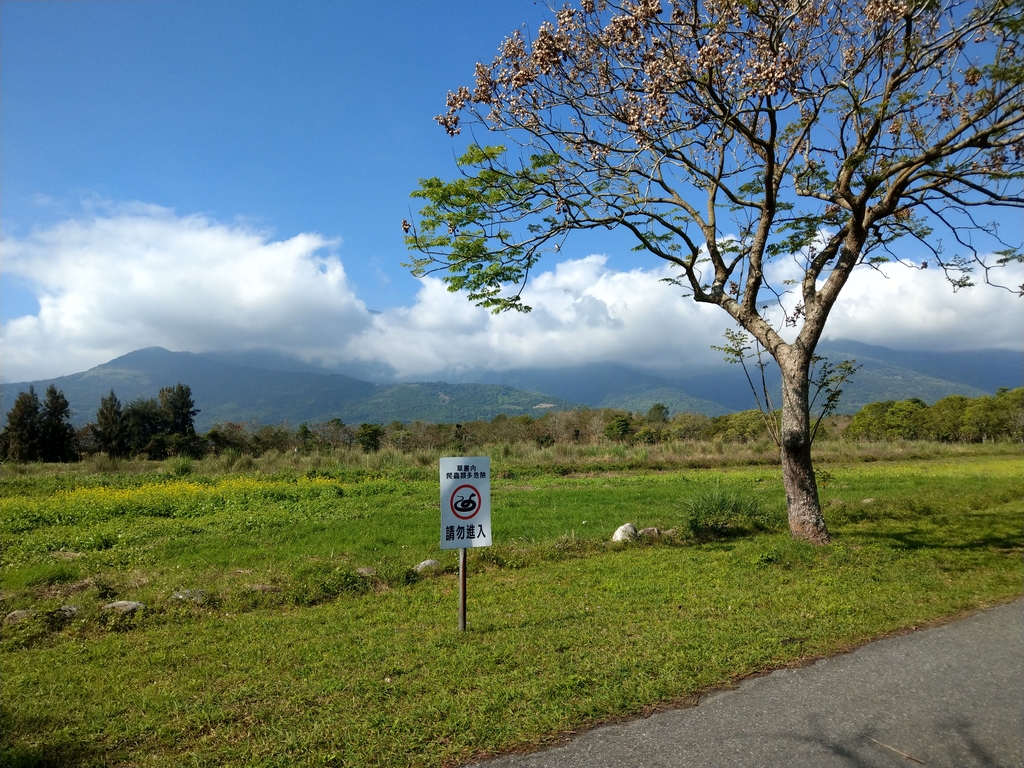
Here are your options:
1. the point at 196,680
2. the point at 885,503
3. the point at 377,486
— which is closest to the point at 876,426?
the point at 885,503

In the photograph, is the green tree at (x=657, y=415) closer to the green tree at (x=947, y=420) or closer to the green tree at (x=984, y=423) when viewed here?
the green tree at (x=947, y=420)

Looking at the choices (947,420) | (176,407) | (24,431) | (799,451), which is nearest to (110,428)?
(24,431)

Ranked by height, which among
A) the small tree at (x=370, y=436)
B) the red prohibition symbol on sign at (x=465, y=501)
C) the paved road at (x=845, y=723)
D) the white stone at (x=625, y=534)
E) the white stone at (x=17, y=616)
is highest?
the red prohibition symbol on sign at (x=465, y=501)

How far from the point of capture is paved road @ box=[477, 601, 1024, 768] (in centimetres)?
367

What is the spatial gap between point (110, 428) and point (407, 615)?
49.1m

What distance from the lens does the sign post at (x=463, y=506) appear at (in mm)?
6230

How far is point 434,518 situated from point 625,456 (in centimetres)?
2054


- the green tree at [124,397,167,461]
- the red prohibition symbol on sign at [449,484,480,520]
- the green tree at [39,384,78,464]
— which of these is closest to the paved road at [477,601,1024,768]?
the red prohibition symbol on sign at [449,484,480,520]

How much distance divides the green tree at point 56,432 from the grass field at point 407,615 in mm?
32808

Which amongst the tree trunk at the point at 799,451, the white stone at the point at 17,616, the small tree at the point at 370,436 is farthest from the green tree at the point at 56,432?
the tree trunk at the point at 799,451

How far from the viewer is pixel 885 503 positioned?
1428cm

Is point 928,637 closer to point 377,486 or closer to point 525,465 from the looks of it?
point 377,486

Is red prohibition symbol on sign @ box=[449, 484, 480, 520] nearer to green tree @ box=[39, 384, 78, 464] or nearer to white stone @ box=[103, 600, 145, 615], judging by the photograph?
white stone @ box=[103, 600, 145, 615]

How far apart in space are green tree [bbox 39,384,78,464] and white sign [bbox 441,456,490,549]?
45107 mm
